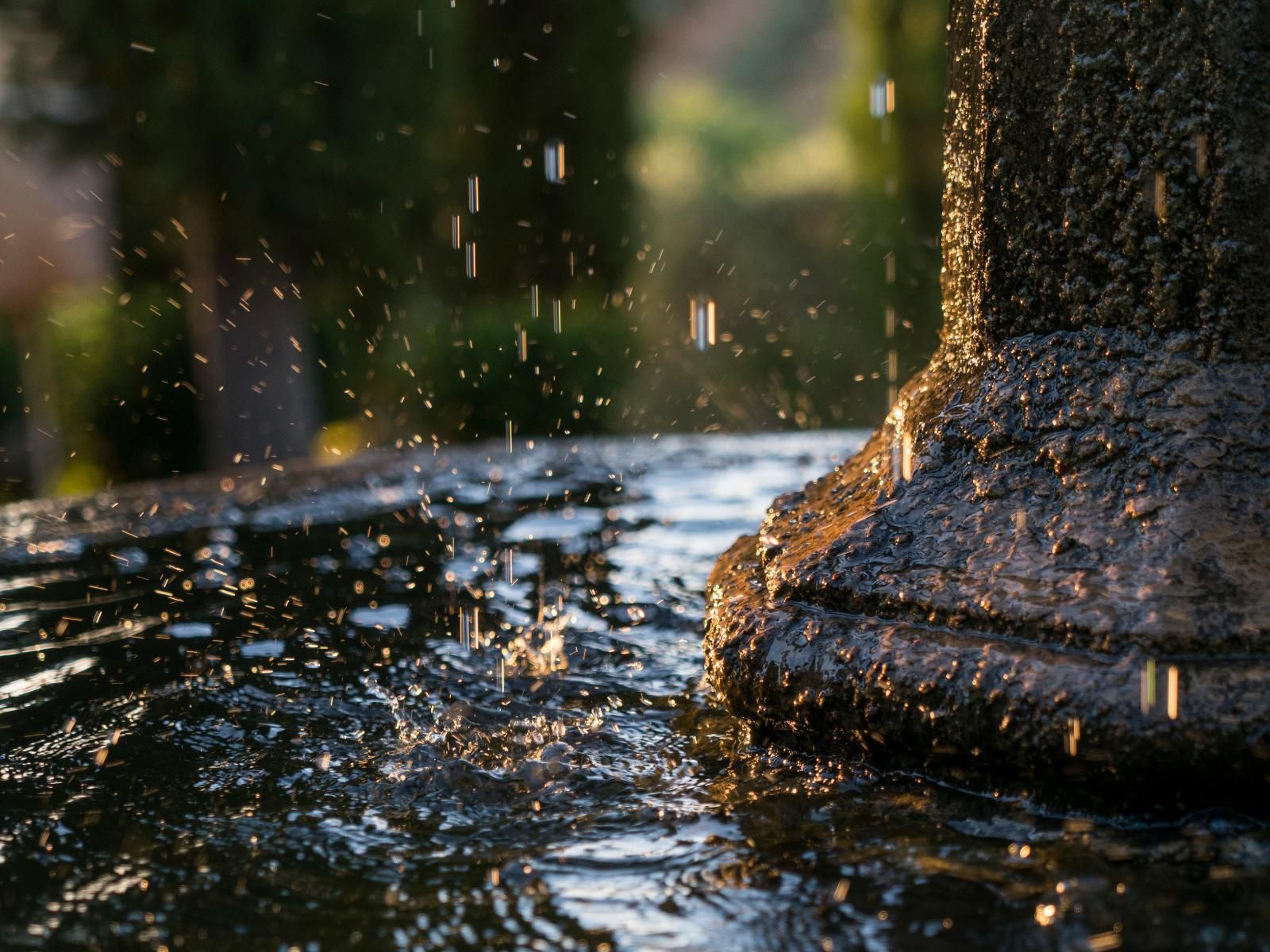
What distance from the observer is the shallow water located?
4.73 ft

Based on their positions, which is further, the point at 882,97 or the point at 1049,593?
the point at 882,97

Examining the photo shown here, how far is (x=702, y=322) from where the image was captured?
14.5 m

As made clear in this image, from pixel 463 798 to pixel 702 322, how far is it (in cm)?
1286

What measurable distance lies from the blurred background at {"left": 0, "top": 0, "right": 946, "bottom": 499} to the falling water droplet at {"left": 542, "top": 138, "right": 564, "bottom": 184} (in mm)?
13

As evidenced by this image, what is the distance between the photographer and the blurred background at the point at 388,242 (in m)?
6.45

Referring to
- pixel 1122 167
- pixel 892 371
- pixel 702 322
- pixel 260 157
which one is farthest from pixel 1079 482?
pixel 702 322

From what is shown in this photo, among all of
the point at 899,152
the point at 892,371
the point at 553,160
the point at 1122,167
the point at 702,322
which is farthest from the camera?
the point at 702,322

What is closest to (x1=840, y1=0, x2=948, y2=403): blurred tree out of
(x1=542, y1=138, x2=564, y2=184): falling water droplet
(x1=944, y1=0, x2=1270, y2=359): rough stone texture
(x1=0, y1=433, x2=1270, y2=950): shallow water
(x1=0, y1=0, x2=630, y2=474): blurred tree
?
(x1=542, y1=138, x2=564, y2=184): falling water droplet

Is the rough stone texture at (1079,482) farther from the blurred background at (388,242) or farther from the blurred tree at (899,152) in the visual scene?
the blurred tree at (899,152)

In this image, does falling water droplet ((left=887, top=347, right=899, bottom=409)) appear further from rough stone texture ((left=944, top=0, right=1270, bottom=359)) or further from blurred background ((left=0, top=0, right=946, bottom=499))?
rough stone texture ((left=944, top=0, right=1270, bottom=359))

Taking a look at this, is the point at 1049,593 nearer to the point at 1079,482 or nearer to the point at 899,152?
the point at 1079,482

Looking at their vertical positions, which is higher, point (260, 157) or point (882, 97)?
point (882, 97)

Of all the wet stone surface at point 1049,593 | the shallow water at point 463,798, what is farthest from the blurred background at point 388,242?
the wet stone surface at point 1049,593

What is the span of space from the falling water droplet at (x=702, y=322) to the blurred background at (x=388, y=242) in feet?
0.21
